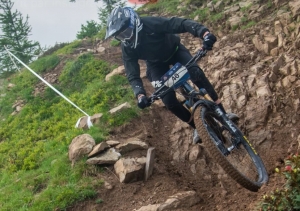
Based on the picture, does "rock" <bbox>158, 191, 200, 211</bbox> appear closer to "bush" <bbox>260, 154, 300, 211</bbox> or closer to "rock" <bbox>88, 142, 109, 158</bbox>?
"bush" <bbox>260, 154, 300, 211</bbox>

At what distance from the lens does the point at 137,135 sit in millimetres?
7320

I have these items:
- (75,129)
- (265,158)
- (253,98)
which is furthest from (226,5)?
(265,158)

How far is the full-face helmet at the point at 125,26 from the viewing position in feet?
17.4

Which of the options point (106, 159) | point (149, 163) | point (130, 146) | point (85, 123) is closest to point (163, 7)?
point (85, 123)

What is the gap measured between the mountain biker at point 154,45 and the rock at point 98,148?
52.4 inches

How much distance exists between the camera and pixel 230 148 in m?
4.66

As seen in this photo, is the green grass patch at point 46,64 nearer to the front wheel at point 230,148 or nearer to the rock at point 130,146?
the rock at point 130,146

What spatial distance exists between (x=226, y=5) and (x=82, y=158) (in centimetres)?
827

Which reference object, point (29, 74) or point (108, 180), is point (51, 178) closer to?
point (108, 180)

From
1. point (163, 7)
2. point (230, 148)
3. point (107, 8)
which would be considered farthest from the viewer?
point (107, 8)

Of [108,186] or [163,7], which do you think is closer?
[108,186]

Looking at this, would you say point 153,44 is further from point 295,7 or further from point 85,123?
point 295,7

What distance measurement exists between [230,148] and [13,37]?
22.5 meters

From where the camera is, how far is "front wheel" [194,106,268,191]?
4.18 meters
